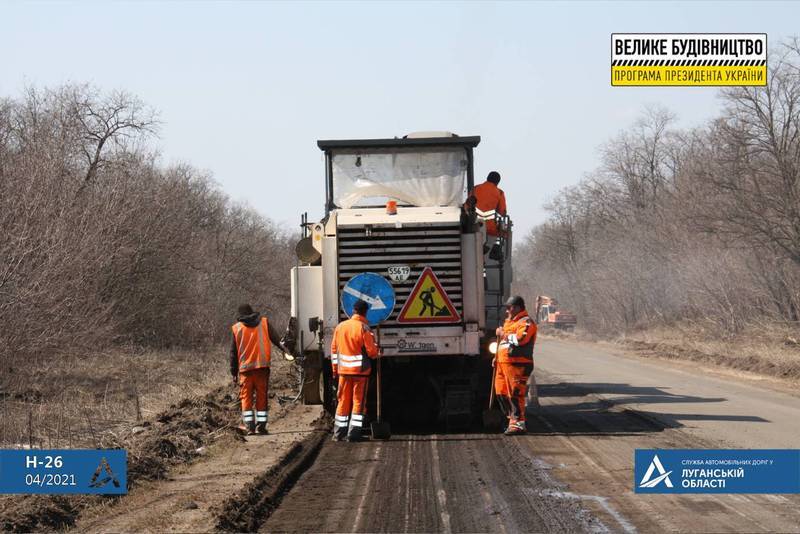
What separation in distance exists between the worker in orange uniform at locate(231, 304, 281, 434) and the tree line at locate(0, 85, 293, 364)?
455cm

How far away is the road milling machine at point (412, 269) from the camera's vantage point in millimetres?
13961

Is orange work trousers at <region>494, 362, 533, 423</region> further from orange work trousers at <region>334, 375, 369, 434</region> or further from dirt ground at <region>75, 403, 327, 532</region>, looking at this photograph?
dirt ground at <region>75, 403, 327, 532</region>

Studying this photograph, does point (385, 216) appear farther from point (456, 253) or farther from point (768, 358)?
point (768, 358)

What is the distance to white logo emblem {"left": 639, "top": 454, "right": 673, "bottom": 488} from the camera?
387 inches

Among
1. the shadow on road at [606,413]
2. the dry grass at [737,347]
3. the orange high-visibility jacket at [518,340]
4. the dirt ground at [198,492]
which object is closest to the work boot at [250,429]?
the dirt ground at [198,492]

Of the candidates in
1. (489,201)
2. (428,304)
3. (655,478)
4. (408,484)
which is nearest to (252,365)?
(428,304)

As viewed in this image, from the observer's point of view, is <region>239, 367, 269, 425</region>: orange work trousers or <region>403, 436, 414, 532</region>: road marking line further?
<region>239, 367, 269, 425</region>: orange work trousers

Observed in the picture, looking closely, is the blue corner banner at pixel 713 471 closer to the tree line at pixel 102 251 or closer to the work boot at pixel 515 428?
the work boot at pixel 515 428

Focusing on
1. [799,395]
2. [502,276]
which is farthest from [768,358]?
[502,276]

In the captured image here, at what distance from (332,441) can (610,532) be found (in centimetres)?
616

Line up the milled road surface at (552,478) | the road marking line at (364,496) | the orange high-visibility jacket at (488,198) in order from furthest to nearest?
the orange high-visibility jacket at (488,198), the road marking line at (364,496), the milled road surface at (552,478)

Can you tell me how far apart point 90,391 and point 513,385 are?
9780 millimetres

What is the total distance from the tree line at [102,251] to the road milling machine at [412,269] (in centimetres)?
538

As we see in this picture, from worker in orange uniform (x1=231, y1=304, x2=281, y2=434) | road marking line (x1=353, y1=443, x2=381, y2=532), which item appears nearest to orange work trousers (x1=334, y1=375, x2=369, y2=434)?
road marking line (x1=353, y1=443, x2=381, y2=532)
